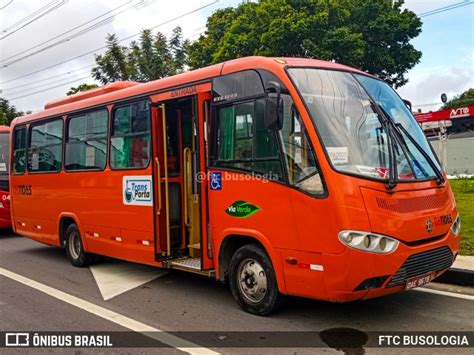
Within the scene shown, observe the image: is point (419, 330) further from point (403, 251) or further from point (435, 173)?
point (435, 173)

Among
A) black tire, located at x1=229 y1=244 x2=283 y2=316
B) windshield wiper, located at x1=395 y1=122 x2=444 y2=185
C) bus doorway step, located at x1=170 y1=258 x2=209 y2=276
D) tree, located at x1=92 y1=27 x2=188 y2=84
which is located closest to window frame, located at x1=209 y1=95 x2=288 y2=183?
black tire, located at x1=229 y1=244 x2=283 y2=316

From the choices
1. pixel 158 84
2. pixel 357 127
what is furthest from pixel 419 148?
pixel 158 84

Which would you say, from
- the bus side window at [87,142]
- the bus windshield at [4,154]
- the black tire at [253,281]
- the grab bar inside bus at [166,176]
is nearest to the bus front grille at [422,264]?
the black tire at [253,281]

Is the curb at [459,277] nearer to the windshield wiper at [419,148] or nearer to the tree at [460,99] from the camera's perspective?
the windshield wiper at [419,148]

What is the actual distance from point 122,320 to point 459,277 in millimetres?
4334

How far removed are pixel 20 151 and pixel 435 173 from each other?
861 cm

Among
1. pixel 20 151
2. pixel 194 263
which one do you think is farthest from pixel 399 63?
pixel 194 263

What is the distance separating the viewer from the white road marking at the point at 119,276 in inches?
274

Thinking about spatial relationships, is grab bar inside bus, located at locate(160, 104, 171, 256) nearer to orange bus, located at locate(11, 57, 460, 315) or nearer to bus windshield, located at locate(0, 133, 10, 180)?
orange bus, located at locate(11, 57, 460, 315)

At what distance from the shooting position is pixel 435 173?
5.46 m

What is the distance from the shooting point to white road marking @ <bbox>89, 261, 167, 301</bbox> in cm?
695

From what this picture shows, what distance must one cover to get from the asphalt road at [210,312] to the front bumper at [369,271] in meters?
0.53

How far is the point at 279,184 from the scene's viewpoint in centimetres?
506

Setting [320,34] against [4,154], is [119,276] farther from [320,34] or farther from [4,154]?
[320,34]
